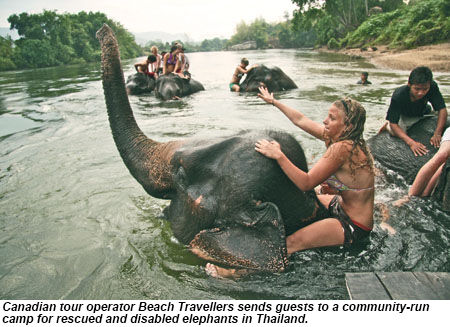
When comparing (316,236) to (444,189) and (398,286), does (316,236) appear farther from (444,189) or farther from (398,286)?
(444,189)

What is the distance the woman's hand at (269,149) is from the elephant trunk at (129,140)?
75 centimetres

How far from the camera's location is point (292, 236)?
2564mm

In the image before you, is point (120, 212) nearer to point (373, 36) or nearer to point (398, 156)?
point (398, 156)

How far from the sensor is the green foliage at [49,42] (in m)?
42.8

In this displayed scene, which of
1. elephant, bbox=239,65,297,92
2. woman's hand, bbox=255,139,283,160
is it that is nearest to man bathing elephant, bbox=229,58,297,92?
elephant, bbox=239,65,297,92

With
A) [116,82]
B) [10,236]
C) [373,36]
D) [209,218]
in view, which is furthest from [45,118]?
[373,36]

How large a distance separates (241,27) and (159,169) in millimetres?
139353

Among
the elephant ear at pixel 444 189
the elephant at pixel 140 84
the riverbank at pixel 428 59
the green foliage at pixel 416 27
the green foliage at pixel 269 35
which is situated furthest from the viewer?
the green foliage at pixel 269 35

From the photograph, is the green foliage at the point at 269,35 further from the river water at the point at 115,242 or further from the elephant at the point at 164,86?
the river water at the point at 115,242

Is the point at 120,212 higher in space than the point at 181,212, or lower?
lower

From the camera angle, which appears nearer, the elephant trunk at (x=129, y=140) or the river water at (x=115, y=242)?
the river water at (x=115, y=242)

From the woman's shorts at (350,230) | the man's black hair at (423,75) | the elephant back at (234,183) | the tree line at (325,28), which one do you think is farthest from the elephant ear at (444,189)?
the tree line at (325,28)

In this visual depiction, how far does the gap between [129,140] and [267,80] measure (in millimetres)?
10361

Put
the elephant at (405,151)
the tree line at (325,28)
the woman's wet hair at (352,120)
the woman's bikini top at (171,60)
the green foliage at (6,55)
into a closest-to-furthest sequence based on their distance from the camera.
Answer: the woman's wet hair at (352,120) < the elephant at (405,151) < the woman's bikini top at (171,60) < the tree line at (325,28) < the green foliage at (6,55)
